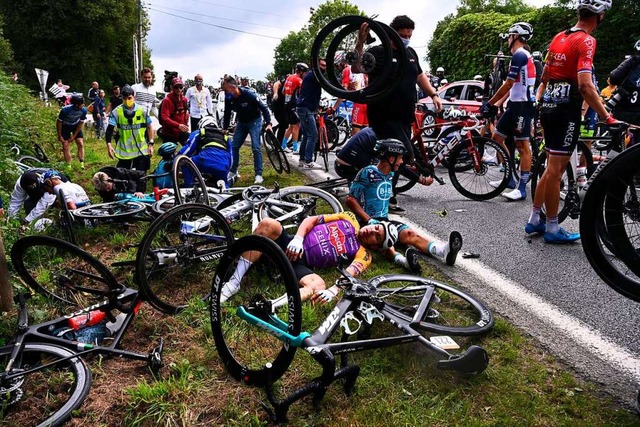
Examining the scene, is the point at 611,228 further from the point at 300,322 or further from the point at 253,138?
the point at 253,138

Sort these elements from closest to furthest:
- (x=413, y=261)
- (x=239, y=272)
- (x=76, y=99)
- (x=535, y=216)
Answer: (x=239, y=272)
(x=413, y=261)
(x=535, y=216)
(x=76, y=99)

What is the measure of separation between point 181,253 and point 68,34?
45.1 m

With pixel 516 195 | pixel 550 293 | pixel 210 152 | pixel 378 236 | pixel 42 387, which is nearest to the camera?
pixel 42 387

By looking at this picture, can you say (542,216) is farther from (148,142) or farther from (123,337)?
(148,142)

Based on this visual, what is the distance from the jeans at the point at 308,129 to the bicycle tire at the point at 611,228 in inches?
276

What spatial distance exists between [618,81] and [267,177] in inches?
220

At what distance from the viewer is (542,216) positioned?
17.0 feet

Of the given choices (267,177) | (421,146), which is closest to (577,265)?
(421,146)

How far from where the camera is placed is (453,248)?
425cm

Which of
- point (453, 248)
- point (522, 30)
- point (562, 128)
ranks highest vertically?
point (522, 30)

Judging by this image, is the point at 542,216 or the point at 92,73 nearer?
the point at 542,216

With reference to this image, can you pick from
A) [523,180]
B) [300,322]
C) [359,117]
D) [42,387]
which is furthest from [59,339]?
[359,117]

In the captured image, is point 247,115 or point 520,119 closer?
point 520,119

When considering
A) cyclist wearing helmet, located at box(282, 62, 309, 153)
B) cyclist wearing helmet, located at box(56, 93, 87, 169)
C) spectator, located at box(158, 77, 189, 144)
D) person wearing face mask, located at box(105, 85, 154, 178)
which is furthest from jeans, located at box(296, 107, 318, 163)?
cyclist wearing helmet, located at box(56, 93, 87, 169)
